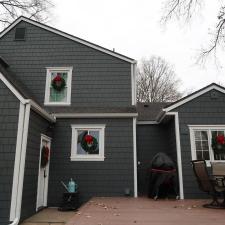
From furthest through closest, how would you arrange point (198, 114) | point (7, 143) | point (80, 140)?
point (80, 140) < point (198, 114) < point (7, 143)

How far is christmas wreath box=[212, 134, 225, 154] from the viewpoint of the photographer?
8609 mm

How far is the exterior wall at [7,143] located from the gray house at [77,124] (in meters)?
0.02

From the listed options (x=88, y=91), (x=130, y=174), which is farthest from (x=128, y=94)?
(x=130, y=174)

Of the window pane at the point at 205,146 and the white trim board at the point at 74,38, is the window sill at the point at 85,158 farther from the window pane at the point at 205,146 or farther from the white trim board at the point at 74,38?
the white trim board at the point at 74,38

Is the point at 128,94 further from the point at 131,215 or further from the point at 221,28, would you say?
the point at 131,215

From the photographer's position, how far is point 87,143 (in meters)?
9.12

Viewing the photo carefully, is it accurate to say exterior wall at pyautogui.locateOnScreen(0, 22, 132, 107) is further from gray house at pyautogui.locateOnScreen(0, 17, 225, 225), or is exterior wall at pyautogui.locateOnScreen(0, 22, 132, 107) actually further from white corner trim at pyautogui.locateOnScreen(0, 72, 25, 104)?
white corner trim at pyautogui.locateOnScreen(0, 72, 25, 104)

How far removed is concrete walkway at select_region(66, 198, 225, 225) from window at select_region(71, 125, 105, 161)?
1.96 m

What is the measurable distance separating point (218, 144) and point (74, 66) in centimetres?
589

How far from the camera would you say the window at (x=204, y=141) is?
8.72 m

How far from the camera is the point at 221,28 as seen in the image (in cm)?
856

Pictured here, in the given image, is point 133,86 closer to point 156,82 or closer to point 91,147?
point 91,147

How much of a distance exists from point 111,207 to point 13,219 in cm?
233

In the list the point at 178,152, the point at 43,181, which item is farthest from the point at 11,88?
the point at 178,152
